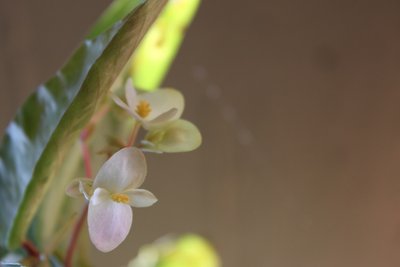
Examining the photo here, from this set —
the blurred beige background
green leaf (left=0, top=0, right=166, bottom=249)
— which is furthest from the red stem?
the blurred beige background

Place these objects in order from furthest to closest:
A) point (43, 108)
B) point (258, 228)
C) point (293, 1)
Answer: point (258, 228), point (293, 1), point (43, 108)

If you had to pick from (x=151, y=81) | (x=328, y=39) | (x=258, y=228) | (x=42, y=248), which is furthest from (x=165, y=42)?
(x=258, y=228)

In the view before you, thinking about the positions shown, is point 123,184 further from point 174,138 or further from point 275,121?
point 275,121

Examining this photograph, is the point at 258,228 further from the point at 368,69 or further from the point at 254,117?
the point at 368,69

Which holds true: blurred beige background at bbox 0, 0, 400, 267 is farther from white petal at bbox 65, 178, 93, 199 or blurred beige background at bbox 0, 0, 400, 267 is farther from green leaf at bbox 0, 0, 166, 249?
white petal at bbox 65, 178, 93, 199

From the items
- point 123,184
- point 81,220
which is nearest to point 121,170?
point 123,184

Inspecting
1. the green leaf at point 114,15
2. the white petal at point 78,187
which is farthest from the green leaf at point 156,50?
the white petal at point 78,187
